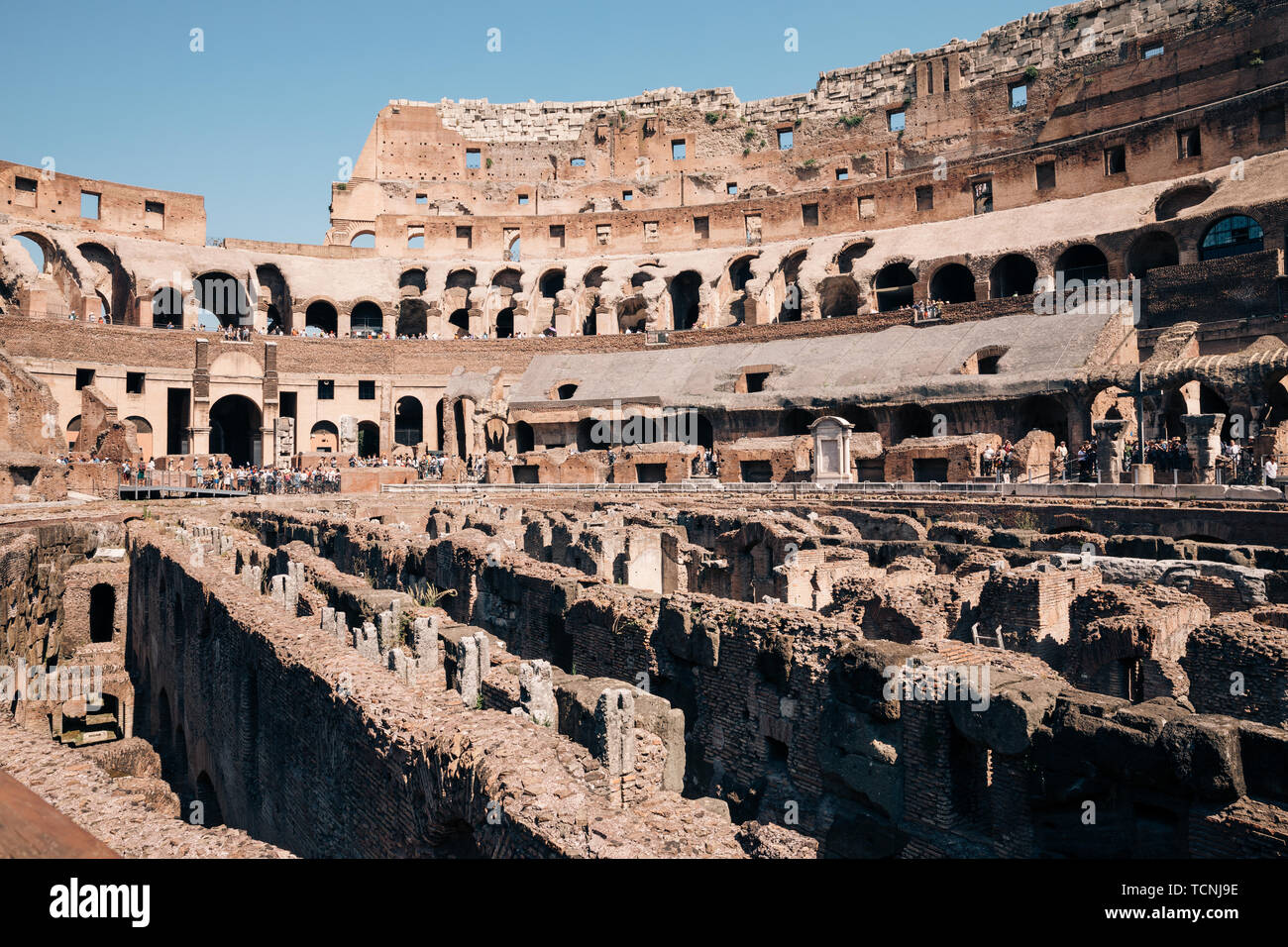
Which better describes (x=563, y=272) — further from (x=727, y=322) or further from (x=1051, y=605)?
(x=1051, y=605)

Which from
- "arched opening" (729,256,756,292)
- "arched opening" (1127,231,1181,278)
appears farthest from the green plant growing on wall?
"arched opening" (729,256,756,292)

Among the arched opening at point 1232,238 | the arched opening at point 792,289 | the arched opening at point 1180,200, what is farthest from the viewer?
the arched opening at point 792,289

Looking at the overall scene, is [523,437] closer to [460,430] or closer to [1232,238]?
[460,430]

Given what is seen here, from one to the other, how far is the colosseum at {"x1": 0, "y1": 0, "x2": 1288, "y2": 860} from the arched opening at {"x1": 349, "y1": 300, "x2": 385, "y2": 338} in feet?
0.77

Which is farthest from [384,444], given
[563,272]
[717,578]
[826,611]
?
[826,611]

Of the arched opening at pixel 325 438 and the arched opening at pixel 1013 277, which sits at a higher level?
the arched opening at pixel 1013 277

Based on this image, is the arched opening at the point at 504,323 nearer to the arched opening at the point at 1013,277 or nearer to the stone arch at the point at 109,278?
the stone arch at the point at 109,278

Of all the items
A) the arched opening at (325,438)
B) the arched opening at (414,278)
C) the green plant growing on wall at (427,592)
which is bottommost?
the green plant growing on wall at (427,592)

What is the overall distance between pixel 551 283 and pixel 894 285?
21.4 m

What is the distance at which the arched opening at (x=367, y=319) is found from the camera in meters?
53.4

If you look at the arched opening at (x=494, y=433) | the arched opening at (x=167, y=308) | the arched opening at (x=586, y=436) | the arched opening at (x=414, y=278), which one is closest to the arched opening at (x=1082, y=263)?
the arched opening at (x=586, y=436)

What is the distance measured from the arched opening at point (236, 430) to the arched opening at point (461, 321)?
1319cm

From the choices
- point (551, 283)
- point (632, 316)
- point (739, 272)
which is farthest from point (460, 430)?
point (739, 272)

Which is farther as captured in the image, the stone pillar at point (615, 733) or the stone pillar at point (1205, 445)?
the stone pillar at point (1205, 445)
